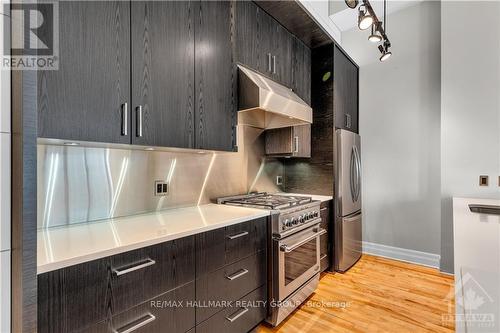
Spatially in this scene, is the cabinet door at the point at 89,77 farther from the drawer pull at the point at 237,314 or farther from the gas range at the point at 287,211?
the drawer pull at the point at 237,314

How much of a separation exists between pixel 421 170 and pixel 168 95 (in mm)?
3008

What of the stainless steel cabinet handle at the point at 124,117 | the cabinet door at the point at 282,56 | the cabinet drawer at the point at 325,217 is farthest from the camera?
the cabinet drawer at the point at 325,217

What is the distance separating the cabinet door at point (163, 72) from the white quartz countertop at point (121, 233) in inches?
18.3

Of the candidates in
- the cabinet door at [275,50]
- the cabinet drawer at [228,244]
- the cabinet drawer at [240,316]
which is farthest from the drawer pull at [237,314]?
the cabinet door at [275,50]

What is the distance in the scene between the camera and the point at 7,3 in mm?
785

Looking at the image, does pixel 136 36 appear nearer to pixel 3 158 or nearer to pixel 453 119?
pixel 3 158

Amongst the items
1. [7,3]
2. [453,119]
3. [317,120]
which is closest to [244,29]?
[317,120]

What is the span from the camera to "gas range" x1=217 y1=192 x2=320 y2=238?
1925 mm

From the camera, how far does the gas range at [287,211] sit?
1.92 m

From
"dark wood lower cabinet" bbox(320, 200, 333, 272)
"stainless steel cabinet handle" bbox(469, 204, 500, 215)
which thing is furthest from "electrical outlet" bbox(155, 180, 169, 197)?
"stainless steel cabinet handle" bbox(469, 204, 500, 215)

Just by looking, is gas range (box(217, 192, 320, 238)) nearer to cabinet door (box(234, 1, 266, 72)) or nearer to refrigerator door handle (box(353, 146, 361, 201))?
refrigerator door handle (box(353, 146, 361, 201))

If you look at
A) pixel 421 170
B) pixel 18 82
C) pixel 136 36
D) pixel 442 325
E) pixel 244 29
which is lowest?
pixel 442 325

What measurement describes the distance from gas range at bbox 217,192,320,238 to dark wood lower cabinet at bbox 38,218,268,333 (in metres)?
0.12

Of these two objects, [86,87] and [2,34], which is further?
[86,87]
